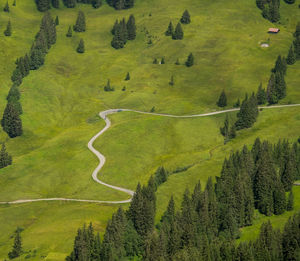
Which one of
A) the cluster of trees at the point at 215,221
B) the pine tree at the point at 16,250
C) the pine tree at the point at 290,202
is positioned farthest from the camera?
the pine tree at the point at 290,202

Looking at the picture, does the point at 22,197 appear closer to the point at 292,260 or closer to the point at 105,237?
the point at 105,237

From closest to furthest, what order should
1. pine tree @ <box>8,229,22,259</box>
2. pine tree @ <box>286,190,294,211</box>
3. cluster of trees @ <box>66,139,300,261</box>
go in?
cluster of trees @ <box>66,139,300,261</box> → pine tree @ <box>8,229,22,259</box> → pine tree @ <box>286,190,294,211</box>

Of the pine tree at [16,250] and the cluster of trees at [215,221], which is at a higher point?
the cluster of trees at [215,221]

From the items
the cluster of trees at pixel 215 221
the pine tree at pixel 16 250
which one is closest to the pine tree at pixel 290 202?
the cluster of trees at pixel 215 221

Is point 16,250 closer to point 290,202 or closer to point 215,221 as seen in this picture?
point 215,221

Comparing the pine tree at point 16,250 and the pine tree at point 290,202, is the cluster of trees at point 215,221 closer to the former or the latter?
the pine tree at point 290,202

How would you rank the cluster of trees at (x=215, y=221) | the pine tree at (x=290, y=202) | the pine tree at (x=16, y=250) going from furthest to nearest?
1. the pine tree at (x=290, y=202)
2. the pine tree at (x=16, y=250)
3. the cluster of trees at (x=215, y=221)

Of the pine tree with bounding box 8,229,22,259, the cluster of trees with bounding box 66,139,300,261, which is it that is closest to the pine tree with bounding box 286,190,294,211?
the cluster of trees with bounding box 66,139,300,261

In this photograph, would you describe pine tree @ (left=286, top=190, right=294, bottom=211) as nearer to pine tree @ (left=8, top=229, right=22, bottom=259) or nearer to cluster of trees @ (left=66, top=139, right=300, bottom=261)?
cluster of trees @ (left=66, top=139, right=300, bottom=261)

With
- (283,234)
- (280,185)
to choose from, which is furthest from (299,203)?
(283,234)
